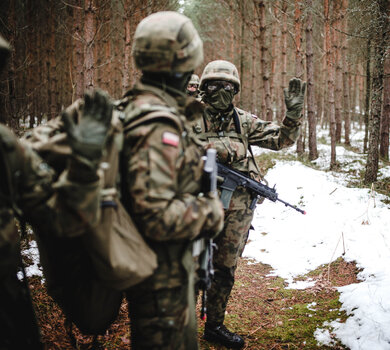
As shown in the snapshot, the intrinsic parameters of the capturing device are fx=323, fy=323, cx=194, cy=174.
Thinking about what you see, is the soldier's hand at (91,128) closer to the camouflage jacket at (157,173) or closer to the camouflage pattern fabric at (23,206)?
the camouflage pattern fabric at (23,206)

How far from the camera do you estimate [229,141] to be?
A: 124 inches

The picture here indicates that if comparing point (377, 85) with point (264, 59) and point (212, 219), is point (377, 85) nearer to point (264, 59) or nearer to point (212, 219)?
Answer: point (264, 59)

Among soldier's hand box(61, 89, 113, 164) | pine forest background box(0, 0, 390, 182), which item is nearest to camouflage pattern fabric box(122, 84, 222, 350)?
soldier's hand box(61, 89, 113, 164)

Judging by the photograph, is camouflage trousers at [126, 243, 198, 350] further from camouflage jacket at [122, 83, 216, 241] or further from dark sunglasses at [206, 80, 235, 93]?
dark sunglasses at [206, 80, 235, 93]

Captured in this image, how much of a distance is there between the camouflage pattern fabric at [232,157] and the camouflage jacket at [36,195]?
1.76 m

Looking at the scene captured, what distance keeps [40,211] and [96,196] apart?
0.32m

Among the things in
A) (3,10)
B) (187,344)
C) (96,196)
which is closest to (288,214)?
(187,344)

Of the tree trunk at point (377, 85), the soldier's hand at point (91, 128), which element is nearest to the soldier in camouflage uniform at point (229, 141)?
the soldier's hand at point (91, 128)

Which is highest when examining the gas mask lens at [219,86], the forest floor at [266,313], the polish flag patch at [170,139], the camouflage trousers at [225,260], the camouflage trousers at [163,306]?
the gas mask lens at [219,86]

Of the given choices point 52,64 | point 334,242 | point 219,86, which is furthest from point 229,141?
point 52,64

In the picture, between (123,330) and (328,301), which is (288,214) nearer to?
(328,301)

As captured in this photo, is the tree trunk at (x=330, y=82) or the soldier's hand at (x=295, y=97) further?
the tree trunk at (x=330, y=82)

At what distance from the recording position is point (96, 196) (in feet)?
4.41

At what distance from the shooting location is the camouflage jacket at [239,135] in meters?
3.14
